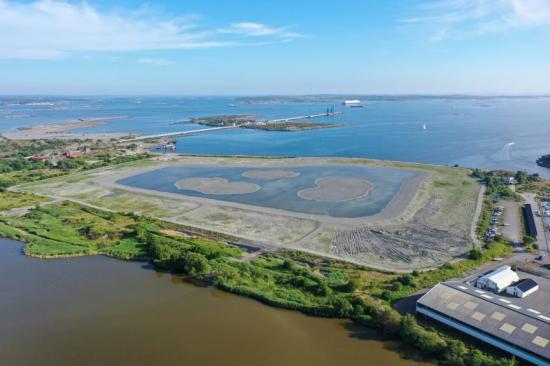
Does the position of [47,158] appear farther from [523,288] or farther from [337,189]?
[523,288]

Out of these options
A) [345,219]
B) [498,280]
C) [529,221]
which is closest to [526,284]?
[498,280]

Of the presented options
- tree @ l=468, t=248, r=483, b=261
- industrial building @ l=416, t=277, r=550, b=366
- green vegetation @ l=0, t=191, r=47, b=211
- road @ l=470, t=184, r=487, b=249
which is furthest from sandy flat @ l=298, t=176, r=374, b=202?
green vegetation @ l=0, t=191, r=47, b=211

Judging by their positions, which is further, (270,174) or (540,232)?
(270,174)

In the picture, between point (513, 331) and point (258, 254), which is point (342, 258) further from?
point (513, 331)

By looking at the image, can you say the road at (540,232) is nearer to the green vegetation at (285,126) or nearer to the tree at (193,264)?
the tree at (193,264)

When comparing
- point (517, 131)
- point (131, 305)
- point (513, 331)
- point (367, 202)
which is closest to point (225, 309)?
point (131, 305)

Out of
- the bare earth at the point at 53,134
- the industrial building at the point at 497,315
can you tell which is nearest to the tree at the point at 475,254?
the industrial building at the point at 497,315
